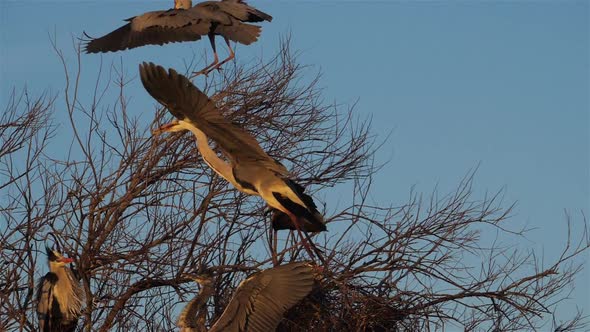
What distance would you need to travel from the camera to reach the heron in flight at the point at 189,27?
1115 cm

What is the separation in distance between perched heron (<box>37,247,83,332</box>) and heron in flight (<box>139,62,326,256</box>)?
137 centimetres

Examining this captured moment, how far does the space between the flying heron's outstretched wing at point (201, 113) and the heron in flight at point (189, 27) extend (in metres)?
1.99

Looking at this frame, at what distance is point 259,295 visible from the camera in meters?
8.31

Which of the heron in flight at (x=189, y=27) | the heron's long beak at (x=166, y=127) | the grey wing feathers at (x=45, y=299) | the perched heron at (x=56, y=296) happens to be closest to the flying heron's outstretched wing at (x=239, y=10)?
the heron in flight at (x=189, y=27)

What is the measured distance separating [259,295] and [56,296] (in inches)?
77.8

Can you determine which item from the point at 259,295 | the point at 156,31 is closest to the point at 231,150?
the point at 259,295

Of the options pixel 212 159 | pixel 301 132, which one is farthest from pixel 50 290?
pixel 301 132

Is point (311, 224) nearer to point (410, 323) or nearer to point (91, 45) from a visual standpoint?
point (410, 323)

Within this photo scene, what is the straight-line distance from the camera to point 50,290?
30.9 feet

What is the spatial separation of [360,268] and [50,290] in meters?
2.46

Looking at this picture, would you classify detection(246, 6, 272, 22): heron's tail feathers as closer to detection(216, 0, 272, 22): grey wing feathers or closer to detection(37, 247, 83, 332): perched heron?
detection(216, 0, 272, 22): grey wing feathers

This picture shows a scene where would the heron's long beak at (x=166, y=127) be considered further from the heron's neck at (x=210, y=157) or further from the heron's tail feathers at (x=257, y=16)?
the heron's tail feathers at (x=257, y=16)

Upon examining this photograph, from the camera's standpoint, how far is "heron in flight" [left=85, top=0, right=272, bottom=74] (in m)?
11.1

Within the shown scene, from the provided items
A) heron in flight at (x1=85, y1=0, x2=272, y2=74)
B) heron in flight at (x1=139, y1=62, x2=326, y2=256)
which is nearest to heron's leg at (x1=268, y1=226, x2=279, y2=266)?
heron in flight at (x1=139, y1=62, x2=326, y2=256)
